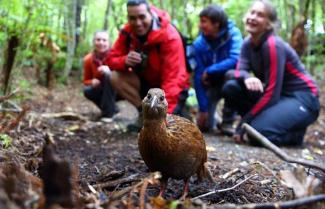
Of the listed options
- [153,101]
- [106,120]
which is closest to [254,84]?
[106,120]

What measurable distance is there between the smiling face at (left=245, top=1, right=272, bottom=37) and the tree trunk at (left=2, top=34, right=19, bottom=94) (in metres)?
3.06

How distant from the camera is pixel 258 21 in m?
6.34

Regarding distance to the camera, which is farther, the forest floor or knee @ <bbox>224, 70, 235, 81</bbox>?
knee @ <bbox>224, 70, 235, 81</bbox>

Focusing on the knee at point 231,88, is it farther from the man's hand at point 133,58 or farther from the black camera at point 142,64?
the man's hand at point 133,58

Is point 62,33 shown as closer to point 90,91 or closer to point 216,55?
point 90,91

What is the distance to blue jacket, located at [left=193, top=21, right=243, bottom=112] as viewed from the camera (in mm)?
7293

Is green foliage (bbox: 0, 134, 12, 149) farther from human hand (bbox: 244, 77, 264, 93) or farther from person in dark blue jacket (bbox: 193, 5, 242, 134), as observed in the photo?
person in dark blue jacket (bbox: 193, 5, 242, 134)

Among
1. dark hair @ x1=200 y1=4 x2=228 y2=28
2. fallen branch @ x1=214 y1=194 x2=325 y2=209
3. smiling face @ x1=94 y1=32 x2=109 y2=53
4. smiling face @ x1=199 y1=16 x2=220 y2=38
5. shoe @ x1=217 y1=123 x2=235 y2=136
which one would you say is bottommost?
shoe @ x1=217 y1=123 x2=235 y2=136

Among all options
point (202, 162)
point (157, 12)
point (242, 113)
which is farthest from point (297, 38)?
point (202, 162)

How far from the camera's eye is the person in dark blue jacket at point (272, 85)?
6.32 metres

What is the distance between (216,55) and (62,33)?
→ 7.41m

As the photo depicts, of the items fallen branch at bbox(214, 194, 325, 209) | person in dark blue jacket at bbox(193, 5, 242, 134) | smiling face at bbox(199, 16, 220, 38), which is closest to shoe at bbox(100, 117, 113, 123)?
person in dark blue jacket at bbox(193, 5, 242, 134)

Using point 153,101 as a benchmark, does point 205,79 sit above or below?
below

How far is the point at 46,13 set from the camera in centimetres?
624
